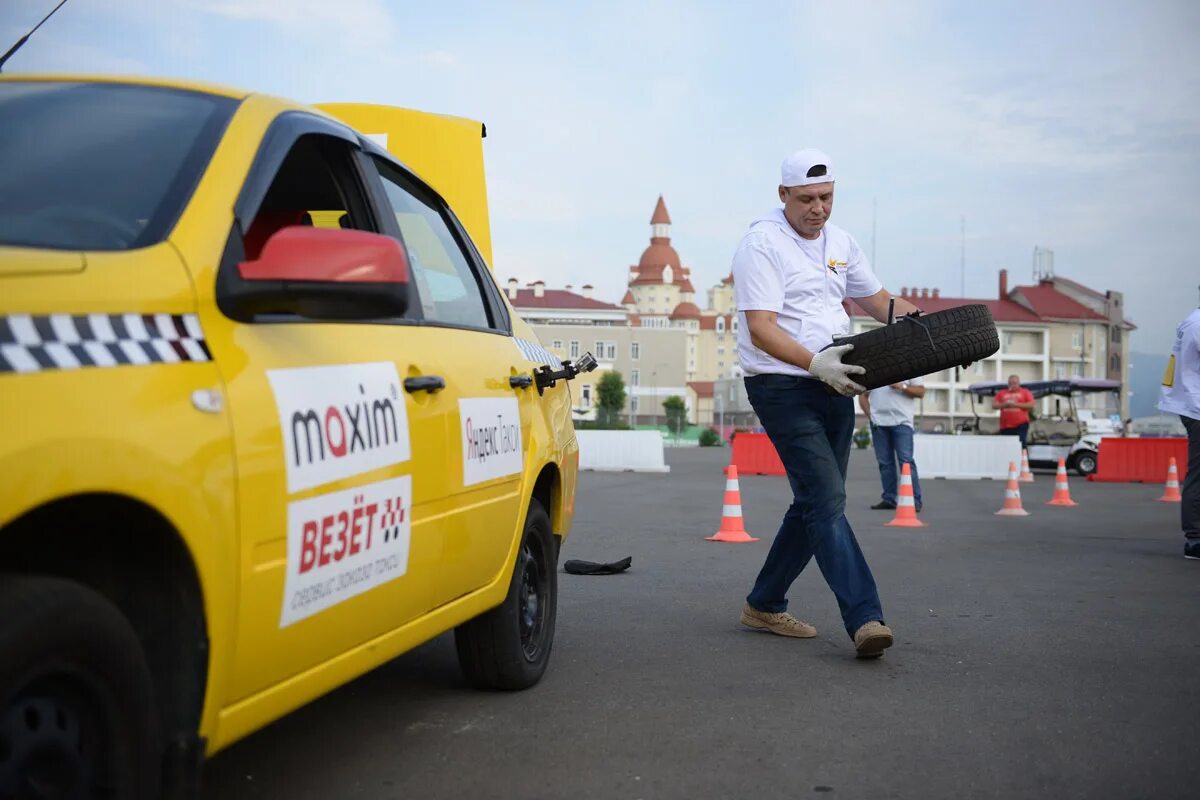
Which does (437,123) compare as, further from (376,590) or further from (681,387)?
(681,387)

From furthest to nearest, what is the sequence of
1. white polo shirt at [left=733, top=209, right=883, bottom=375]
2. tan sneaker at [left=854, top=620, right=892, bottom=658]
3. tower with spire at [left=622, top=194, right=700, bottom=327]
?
tower with spire at [left=622, top=194, right=700, bottom=327] → white polo shirt at [left=733, top=209, right=883, bottom=375] → tan sneaker at [left=854, top=620, right=892, bottom=658]

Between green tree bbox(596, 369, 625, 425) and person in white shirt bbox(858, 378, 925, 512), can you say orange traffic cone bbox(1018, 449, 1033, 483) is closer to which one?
person in white shirt bbox(858, 378, 925, 512)

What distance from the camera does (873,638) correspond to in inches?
218

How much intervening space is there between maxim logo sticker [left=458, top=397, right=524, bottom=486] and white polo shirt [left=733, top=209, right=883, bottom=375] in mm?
1520

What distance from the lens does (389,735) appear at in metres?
4.32

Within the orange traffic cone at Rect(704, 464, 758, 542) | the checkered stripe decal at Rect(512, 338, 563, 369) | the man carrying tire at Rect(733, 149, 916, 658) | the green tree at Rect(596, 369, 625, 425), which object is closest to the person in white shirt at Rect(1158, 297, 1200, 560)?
the orange traffic cone at Rect(704, 464, 758, 542)

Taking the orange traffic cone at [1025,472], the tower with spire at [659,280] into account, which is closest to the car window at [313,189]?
the orange traffic cone at [1025,472]

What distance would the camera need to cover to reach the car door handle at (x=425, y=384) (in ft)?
11.9

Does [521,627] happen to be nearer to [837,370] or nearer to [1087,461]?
[837,370]

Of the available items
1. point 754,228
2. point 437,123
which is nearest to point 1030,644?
point 754,228

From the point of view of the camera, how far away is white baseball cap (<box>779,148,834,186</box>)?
5.97m

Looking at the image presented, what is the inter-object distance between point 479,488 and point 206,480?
5.33ft

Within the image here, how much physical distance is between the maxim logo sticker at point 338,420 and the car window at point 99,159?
0.45 meters

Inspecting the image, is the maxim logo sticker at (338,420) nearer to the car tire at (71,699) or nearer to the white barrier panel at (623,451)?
the car tire at (71,699)
